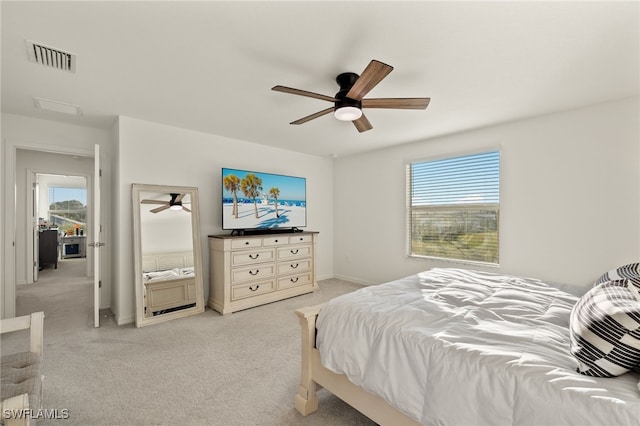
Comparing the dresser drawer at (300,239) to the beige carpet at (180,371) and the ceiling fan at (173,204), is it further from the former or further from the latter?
the ceiling fan at (173,204)

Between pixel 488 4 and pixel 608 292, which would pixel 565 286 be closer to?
pixel 608 292

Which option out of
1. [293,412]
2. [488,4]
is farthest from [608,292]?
[293,412]

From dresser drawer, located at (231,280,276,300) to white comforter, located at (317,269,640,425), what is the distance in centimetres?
228

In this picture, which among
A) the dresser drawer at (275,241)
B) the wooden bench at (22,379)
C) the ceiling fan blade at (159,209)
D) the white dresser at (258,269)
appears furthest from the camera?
the dresser drawer at (275,241)

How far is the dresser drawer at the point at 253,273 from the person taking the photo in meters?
3.78

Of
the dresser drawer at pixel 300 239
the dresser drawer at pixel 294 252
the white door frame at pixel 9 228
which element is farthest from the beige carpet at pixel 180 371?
the dresser drawer at pixel 300 239

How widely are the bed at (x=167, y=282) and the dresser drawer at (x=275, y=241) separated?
39.5 inches

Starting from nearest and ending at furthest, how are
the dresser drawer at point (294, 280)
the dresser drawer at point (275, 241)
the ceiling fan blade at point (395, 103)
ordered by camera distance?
1. the ceiling fan blade at point (395, 103)
2. the dresser drawer at point (275, 241)
3. the dresser drawer at point (294, 280)

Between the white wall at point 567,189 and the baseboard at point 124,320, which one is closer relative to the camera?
the white wall at point 567,189

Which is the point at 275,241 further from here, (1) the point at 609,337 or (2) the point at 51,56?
(1) the point at 609,337

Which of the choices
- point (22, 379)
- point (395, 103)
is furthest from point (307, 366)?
point (395, 103)

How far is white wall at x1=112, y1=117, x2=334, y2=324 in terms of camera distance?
11.1ft

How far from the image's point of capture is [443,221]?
13.9ft

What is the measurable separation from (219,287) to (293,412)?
2.28 metres
